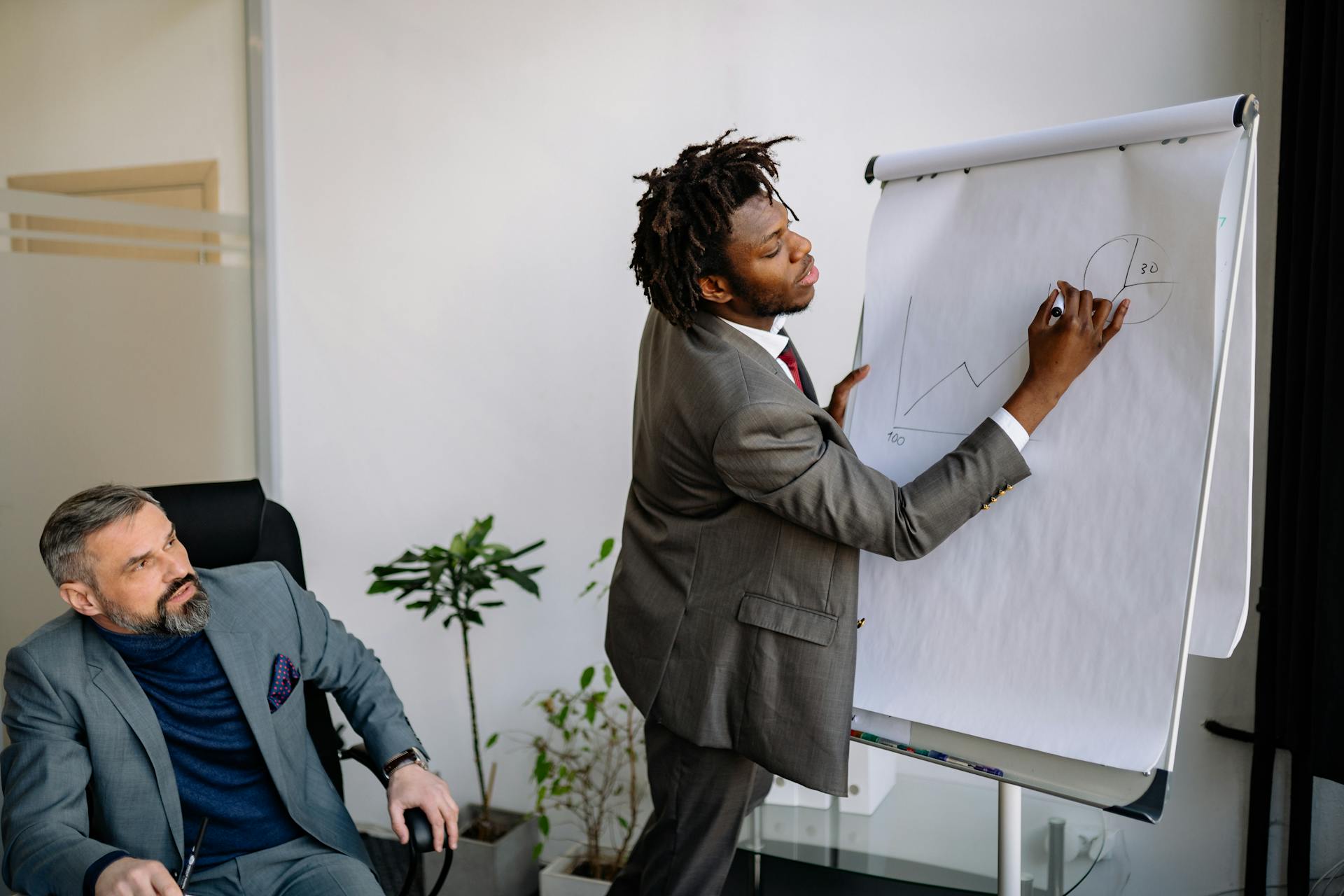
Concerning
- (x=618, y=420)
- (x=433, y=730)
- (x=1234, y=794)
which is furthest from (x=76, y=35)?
(x=1234, y=794)

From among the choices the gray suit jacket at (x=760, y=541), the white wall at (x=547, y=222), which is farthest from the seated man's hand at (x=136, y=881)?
the white wall at (x=547, y=222)

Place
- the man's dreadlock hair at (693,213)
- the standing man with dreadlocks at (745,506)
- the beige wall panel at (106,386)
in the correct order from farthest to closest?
1. the beige wall panel at (106,386)
2. the man's dreadlock hair at (693,213)
3. the standing man with dreadlocks at (745,506)

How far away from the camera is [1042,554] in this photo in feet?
4.91

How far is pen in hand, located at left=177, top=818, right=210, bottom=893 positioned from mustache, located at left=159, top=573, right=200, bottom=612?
1.14 feet

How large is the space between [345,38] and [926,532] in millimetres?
2454

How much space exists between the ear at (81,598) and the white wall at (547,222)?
138 cm

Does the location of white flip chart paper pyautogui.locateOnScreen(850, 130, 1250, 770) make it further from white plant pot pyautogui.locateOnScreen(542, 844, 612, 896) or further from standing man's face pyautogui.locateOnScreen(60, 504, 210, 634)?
white plant pot pyautogui.locateOnScreen(542, 844, 612, 896)

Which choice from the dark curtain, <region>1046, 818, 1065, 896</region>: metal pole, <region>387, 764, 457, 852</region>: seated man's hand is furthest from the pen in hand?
the dark curtain

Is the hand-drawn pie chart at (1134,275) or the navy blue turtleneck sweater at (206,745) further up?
the hand-drawn pie chart at (1134,275)

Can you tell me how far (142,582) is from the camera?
1648 mm

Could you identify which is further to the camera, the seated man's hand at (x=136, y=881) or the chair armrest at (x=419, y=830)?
the chair armrest at (x=419, y=830)

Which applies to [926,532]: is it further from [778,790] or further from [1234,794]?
[1234,794]

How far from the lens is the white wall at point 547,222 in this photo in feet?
7.45

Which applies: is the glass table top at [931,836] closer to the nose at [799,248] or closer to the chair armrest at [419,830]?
the chair armrest at [419,830]
